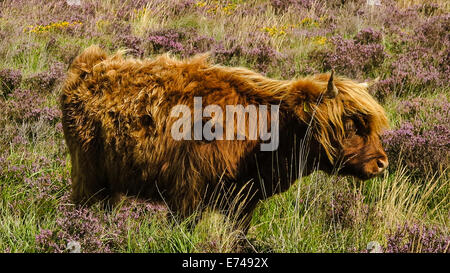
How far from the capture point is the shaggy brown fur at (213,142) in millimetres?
3232

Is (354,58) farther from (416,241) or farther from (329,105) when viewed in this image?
(416,241)

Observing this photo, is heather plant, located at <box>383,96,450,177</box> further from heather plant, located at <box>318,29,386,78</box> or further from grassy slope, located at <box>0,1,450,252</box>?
heather plant, located at <box>318,29,386,78</box>

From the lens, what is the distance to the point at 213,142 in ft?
10.6

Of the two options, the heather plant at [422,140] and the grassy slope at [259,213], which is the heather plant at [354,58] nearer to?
the grassy slope at [259,213]

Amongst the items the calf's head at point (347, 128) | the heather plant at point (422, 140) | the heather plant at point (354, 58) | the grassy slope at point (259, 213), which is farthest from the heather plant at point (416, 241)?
the heather plant at point (354, 58)

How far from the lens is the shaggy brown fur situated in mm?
3232

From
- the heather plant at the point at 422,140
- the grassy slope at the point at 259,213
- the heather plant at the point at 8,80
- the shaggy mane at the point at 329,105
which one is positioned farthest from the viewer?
the heather plant at the point at 8,80

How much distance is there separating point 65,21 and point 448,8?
7.78 meters

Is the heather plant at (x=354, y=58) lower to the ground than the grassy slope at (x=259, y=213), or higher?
higher

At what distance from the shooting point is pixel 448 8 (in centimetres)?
986

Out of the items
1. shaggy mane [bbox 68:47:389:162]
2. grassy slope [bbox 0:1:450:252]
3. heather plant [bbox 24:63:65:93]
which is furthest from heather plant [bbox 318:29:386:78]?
heather plant [bbox 24:63:65:93]

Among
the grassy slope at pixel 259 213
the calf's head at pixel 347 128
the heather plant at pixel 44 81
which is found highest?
the calf's head at pixel 347 128

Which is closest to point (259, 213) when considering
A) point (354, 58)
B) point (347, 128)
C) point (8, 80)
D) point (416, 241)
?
point (347, 128)
